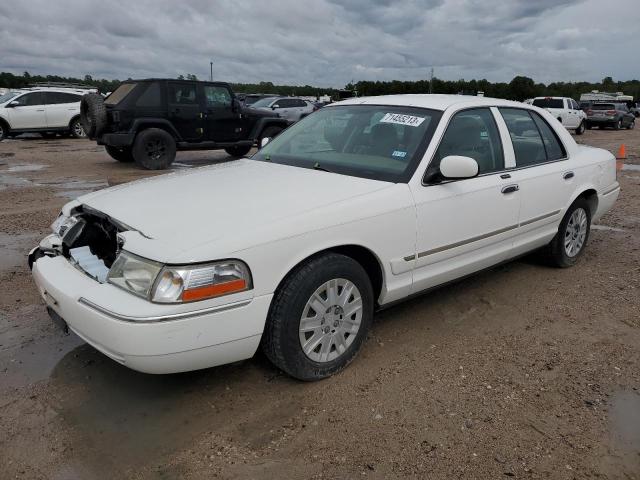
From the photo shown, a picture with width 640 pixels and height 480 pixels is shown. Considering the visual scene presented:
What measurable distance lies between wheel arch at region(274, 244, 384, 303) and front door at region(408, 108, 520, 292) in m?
0.26

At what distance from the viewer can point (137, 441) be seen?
8.51ft

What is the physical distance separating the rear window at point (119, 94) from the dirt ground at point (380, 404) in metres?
7.74

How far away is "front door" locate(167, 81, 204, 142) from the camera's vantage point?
37.8ft

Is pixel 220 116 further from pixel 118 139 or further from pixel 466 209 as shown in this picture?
pixel 466 209

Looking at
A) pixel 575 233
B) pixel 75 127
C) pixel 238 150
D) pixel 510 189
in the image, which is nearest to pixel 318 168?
pixel 510 189

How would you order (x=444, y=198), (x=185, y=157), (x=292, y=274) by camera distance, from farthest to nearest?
(x=185, y=157)
(x=444, y=198)
(x=292, y=274)

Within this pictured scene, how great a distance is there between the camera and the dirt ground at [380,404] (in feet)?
8.07

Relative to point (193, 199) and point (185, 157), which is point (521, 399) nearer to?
point (193, 199)

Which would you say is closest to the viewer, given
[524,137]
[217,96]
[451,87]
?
[524,137]

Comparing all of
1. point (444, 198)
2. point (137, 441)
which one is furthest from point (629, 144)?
point (137, 441)

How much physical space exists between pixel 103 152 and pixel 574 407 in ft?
47.6

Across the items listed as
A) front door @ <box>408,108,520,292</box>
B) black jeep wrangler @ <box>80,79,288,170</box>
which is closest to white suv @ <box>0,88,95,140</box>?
black jeep wrangler @ <box>80,79,288,170</box>

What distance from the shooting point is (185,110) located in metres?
11.7

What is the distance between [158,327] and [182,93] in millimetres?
10126
